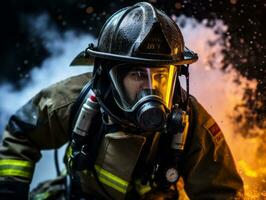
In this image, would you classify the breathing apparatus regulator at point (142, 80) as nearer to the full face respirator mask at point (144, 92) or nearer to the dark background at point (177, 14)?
the full face respirator mask at point (144, 92)

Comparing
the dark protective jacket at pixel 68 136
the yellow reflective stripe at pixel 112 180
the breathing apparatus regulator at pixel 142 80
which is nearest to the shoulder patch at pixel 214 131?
the dark protective jacket at pixel 68 136

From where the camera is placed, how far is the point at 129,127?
305 centimetres

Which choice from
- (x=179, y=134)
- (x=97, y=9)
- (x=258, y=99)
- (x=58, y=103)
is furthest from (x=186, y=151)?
(x=97, y=9)

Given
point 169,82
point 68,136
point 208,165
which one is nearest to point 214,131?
point 208,165

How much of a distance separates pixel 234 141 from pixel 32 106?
248 cm

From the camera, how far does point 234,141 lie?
17.4ft

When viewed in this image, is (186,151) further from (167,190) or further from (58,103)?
(58,103)

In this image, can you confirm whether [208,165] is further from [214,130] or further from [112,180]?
[112,180]

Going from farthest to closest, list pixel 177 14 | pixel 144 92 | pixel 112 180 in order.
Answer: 1. pixel 177 14
2. pixel 112 180
3. pixel 144 92

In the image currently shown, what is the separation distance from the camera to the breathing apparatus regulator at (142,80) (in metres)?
2.84

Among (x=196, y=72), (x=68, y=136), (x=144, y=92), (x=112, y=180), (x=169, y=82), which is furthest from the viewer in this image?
(x=196, y=72)

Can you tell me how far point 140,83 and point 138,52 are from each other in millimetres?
163

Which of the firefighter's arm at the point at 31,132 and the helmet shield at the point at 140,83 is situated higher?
the helmet shield at the point at 140,83

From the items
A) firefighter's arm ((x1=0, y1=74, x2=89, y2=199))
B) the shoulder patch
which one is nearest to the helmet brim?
firefighter's arm ((x1=0, y1=74, x2=89, y2=199))
